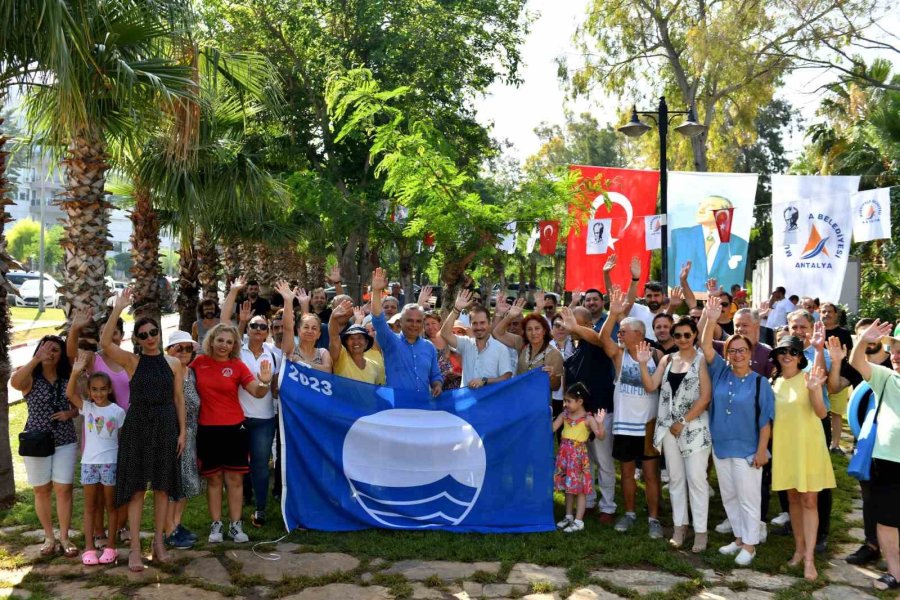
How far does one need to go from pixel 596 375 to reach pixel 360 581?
2660mm

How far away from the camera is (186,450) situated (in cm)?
585

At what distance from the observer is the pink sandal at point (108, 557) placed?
554 cm

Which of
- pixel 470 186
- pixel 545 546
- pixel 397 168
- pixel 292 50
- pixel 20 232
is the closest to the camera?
pixel 545 546

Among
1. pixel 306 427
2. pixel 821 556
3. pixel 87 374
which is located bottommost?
pixel 821 556

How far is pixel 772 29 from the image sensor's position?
2202cm

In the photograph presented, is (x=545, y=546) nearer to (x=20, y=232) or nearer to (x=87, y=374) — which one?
(x=87, y=374)

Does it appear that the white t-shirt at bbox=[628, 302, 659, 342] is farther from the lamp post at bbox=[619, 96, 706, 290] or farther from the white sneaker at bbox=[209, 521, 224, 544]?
the lamp post at bbox=[619, 96, 706, 290]

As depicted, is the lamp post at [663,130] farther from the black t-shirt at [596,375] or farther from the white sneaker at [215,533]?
the white sneaker at [215,533]

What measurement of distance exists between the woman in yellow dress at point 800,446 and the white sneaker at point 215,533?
4.19m

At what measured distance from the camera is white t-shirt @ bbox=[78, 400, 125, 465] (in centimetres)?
555

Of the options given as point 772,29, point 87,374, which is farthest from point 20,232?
point 87,374

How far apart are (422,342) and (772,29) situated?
19439mm

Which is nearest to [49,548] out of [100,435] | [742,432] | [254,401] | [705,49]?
[100,435]

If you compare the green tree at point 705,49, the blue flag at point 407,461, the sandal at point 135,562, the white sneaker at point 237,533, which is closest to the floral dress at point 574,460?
the blue flag at point 407,461
